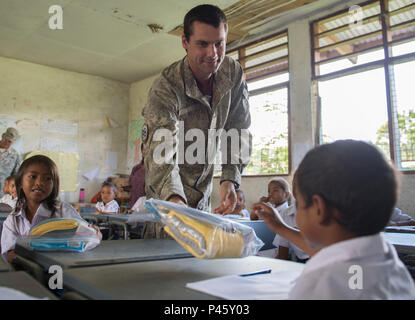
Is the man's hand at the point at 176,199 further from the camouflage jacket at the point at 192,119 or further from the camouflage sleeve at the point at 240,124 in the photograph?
the camouflage sleeve at the point at 240,124

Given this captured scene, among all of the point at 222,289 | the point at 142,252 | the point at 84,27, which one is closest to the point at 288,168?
the point at 84,27

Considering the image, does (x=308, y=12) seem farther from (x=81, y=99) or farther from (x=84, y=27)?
(x=81, y=99)

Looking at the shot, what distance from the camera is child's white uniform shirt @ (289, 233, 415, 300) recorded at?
523 millimetres

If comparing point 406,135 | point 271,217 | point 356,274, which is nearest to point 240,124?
point 271,217

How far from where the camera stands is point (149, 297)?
549 millimetres

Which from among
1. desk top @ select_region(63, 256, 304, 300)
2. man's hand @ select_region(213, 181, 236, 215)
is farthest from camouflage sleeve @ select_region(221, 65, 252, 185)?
desk top @ select_region(63, 256, 304, 300)

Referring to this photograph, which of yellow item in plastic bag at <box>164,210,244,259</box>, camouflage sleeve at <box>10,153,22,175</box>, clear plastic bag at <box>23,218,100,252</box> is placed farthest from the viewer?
camouflage sleeve at <box>10,153,22,175</box>

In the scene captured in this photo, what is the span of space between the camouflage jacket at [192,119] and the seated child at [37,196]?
671mm

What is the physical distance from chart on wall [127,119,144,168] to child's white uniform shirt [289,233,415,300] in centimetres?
671

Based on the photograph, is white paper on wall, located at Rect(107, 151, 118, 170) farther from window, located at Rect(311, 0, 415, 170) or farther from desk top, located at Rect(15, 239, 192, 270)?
desk top, located at Rect(15, 239, 192, 270)

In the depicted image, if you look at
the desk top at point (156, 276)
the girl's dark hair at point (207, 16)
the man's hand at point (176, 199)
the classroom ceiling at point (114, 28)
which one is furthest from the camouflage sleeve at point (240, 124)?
the classroom ceiling at point (114, 28)

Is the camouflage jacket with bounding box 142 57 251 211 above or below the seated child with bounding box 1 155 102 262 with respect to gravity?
above

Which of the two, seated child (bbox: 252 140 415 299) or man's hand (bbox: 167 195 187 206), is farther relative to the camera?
man's hand (bbox: 167 195 187 206)

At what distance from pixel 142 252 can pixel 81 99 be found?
6.36 metres
